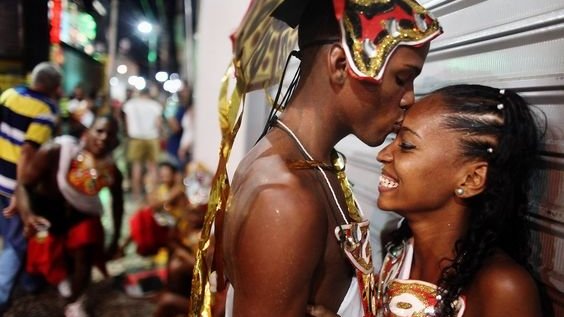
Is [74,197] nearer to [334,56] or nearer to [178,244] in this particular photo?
[178,244]

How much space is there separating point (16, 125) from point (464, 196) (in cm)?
342

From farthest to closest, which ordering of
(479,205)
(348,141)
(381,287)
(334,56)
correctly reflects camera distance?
1. (348,141)
2. (381,287)
3. (479,205)
4. (334,56)

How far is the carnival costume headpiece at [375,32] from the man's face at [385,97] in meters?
0.04

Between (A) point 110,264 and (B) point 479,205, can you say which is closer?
(B) point 479,205

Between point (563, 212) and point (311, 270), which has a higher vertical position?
point (563, 212)

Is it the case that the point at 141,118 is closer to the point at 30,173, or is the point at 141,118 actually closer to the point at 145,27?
the point at 30,173

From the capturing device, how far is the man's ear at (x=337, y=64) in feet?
4.03

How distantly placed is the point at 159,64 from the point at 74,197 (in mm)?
32805

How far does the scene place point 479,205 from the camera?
139 cm

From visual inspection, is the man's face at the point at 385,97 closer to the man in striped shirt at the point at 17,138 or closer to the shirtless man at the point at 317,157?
the shirtless man at the point at 317,157

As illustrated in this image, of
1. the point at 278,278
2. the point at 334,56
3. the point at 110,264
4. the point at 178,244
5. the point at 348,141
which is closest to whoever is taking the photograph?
the point at 278,278

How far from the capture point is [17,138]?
363cm

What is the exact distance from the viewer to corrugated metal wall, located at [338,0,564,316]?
1342mm

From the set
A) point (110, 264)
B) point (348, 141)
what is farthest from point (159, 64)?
point (348, 141)
